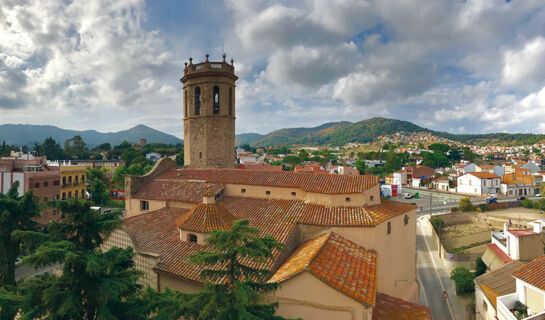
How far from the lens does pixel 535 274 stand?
14.6 m

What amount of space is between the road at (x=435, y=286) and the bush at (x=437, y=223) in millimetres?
4315

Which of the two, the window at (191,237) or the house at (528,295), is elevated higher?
the window at (191,237)

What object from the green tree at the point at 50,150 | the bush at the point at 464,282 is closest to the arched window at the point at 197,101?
the bush at the point at 464,282

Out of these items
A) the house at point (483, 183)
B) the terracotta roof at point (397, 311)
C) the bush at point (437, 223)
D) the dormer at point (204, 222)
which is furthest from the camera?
the house at point (483, 183)

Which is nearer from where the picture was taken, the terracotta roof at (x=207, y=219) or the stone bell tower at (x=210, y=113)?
the terracotta roof at (x=207, y=219)

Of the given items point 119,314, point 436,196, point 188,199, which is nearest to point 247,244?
point 119,314

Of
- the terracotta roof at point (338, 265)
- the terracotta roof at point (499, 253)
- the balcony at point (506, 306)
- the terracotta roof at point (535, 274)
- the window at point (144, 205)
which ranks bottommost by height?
the terracotta roof at point (499, 253)

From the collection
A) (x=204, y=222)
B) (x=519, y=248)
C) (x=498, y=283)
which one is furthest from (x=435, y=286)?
(x=204, y=222)

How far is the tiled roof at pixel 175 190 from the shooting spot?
63.0 feet

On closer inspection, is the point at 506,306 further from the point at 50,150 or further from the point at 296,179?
the point at 50,150

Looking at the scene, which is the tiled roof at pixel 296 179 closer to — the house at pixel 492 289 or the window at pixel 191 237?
the window at pixel 191 237

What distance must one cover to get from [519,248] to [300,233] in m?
22.9

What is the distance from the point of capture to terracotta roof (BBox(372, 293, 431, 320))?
1179 cm

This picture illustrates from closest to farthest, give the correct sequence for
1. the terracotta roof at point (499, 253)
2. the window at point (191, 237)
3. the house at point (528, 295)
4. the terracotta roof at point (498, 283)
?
the house at point (528, 295)
the window at point (191, 237)
the terracotta roof at point (498, 283)
the terracotta roof at point (499, 253)
